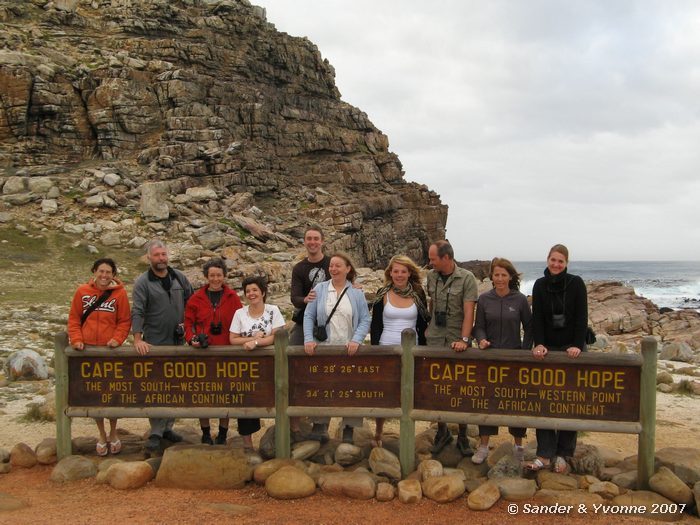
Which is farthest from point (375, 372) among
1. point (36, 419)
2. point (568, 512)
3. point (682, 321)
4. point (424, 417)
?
point (682, 321)

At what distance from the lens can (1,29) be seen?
4078cm

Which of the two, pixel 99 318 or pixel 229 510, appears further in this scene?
pixel 99 318

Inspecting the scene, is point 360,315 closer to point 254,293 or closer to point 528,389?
point 254,293

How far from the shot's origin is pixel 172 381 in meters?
6.65

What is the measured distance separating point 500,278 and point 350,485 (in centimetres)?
293

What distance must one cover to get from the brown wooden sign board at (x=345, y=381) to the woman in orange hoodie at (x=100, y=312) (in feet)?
7.59

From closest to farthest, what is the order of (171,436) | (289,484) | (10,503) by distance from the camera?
(10,503), (289,484), (171,436)

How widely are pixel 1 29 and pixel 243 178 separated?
2109 cm

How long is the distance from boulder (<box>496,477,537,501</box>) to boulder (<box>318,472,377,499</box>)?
1.42m


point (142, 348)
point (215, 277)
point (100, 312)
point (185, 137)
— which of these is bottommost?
point (142, 348)

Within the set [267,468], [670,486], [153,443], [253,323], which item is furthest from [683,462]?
[153,443]

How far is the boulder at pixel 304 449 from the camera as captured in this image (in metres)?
6.77

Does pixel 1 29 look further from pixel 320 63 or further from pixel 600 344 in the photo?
pixel 600 344

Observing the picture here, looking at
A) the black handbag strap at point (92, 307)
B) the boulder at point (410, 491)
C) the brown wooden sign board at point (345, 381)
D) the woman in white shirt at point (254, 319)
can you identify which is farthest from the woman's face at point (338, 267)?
the black handbag strap at point (92, 307)
